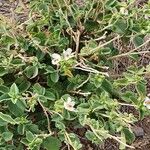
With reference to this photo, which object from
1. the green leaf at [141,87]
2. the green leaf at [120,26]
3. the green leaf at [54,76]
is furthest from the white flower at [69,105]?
the green leaf at [120,26]

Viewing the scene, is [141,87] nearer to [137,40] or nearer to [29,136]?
[137,40]

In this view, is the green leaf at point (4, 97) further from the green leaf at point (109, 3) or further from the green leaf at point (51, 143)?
the green leaf at point (109, 3)

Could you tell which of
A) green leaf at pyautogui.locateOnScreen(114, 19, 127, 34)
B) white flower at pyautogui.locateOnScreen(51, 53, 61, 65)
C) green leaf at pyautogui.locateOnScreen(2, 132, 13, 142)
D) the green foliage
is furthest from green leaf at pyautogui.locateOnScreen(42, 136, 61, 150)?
green leaf at pyautogui.locateOnScreen(114, 19, 127, 34)

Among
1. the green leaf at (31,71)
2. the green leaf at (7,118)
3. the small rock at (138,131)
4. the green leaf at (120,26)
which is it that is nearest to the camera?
the green leaf at (7,118)

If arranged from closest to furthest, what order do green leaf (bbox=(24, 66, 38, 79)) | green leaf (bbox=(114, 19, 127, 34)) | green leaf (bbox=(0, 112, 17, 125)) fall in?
1. green leaf (bbox=(0, 112, 17, 125))
2. green leaf (bbox=(24, 66, 38, 79))
3. green leaf (bbox=(114, 19, 127, 34))

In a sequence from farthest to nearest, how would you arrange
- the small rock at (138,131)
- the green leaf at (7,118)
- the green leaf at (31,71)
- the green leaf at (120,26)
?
the small rock at (138,131), the green leaf at (120,26), the green leaf at (31,71), the green leaf at (7,118)

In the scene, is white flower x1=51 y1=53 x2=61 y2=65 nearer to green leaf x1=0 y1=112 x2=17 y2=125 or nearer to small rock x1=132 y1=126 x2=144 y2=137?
green leaf x1=0 y1=112 x2=17 y2=125

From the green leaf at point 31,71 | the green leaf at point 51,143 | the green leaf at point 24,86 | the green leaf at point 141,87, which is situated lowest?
the green leaf at point 51,143

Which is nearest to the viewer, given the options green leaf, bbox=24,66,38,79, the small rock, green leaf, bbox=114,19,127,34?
green leaf, bbox=24,66,38,79
